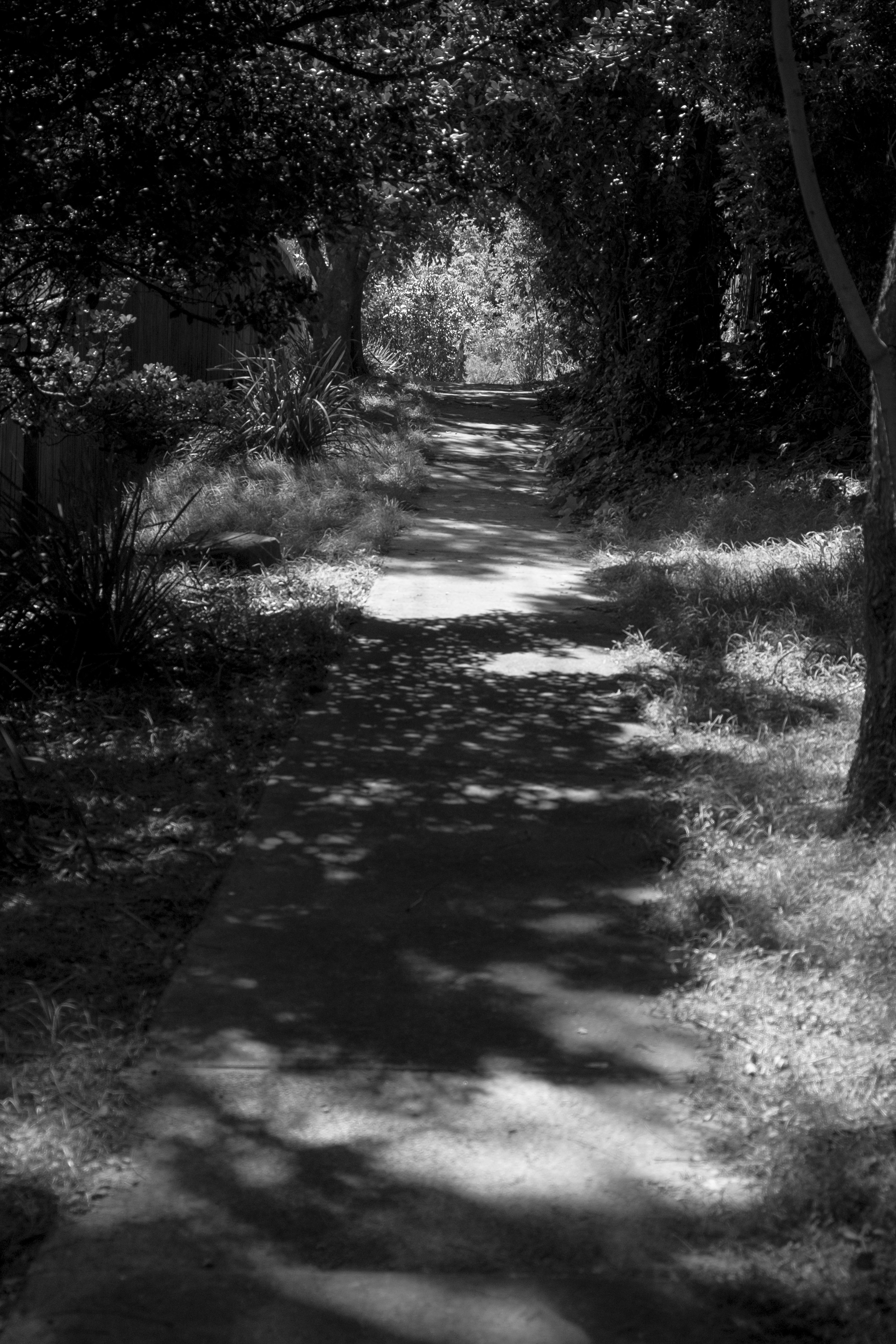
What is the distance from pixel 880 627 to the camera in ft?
17.2

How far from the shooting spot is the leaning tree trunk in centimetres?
487

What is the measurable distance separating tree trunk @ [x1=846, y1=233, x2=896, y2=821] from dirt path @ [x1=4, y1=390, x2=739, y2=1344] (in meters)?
0.82

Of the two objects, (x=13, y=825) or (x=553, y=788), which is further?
(x=553, y=788)

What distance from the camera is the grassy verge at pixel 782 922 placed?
299 centimetres

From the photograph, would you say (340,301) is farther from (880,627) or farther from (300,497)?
(880,627)

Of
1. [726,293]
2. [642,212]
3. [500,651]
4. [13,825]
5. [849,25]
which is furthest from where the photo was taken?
[726,293]

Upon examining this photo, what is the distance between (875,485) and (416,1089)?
2.96 meters

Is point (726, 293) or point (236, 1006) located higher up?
point (726, 293)

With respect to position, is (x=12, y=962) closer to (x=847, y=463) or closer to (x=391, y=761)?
(x=391, y=761)

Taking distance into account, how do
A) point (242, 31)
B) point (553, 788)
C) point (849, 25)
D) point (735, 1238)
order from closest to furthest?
1. point (735, 1238)
2. point (553, 788)
3. point (242, 31)
4. point (849, 25)

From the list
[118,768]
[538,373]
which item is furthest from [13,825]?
[538,373]

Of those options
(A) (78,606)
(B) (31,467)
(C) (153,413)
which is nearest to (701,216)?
(C) (153,413)

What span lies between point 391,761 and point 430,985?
2.23 m

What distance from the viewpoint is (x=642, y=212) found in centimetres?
1465
